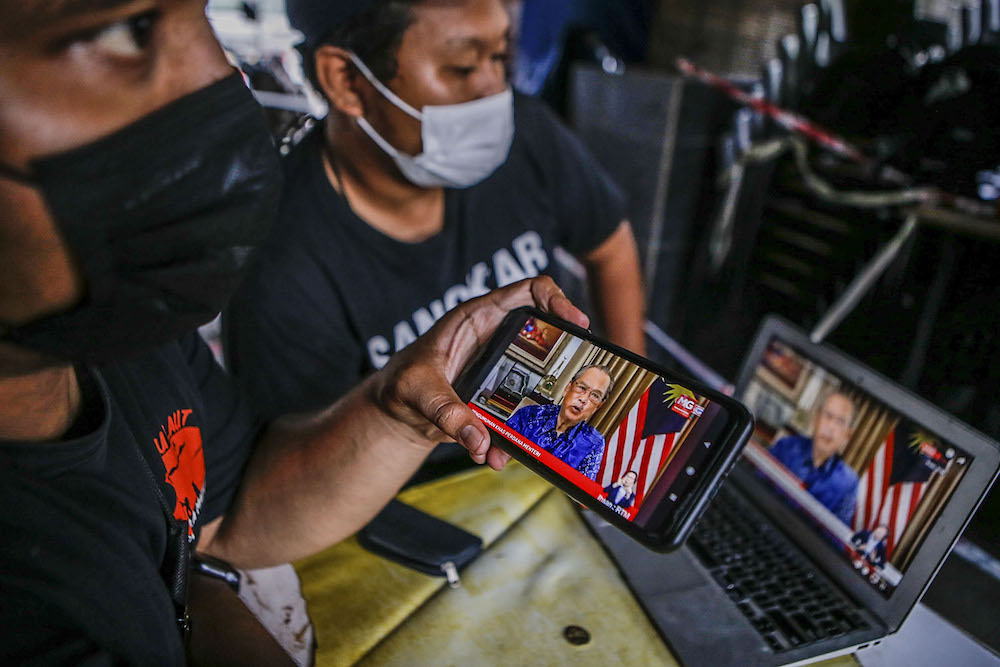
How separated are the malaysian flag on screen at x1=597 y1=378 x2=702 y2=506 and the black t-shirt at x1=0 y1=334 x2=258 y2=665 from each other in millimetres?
520

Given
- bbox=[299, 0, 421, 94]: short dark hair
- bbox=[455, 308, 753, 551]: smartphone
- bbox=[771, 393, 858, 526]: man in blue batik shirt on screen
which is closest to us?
bbox=[455, 308, 753, 551]: smartphone

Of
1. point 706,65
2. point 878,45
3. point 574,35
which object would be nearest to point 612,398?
point 878,45

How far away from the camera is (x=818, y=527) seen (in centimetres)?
96

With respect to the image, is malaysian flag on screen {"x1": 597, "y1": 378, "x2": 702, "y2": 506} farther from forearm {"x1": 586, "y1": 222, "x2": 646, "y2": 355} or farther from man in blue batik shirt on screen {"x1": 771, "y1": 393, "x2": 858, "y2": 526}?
forearm {"x1": 586, "y1": 222, "x2": 646, "y2": 355}

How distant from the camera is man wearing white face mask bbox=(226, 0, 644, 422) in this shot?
4.18ft

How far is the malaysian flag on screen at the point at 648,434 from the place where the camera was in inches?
28.7

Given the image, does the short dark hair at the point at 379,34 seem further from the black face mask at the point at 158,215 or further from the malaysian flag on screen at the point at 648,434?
the malaysian flag on screen at the point at 648,434

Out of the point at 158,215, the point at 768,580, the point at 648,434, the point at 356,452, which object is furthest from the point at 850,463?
the point at 158,215

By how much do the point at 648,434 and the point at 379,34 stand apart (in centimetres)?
102

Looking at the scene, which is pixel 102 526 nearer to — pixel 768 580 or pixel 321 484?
pixel 321 484

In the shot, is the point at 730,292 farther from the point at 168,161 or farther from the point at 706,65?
the point at 168,161

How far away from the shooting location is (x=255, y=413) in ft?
3.61

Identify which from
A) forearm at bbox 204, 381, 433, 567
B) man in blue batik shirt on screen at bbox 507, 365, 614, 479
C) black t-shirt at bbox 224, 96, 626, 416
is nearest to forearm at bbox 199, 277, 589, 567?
forearm at bbox 204, 381, 433, 567

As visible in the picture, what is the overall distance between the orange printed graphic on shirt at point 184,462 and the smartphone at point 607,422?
39 cm
